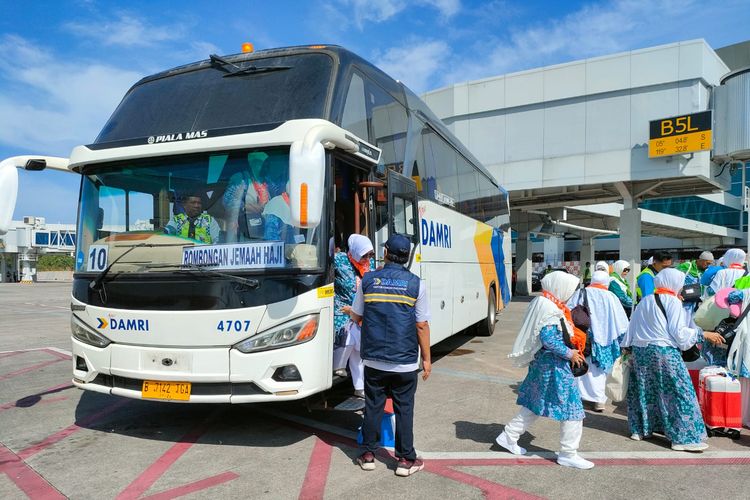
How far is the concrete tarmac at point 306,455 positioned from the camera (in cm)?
394

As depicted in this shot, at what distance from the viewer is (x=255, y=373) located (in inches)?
176

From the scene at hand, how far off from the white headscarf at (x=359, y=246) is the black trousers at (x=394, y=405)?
1.34 m

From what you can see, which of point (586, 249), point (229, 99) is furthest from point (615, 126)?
point (586, 249)

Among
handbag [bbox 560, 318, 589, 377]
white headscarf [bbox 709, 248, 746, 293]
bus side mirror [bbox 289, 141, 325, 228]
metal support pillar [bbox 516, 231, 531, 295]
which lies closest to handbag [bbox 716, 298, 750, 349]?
white headscarf [bbox 709, 248, 746, 293]

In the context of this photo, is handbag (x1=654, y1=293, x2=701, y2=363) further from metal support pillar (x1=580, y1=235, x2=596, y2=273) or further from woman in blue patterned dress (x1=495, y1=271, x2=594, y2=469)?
metal support pillar (x1=580, y1=235, x2=596, y2=273)

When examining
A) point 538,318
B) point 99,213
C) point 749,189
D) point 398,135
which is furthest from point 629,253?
point 99,213

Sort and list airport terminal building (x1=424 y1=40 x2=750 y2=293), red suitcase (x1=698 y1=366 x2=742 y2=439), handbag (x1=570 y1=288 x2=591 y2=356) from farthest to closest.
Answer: airport terminal building (x1=424 y1=40 x2=750 y2=293), handbag (x1=570 y1=288 x2=591 y2=356), red suitcase (x1=698 y1=366 x2=742 y2=439)

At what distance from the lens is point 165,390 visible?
461 cm

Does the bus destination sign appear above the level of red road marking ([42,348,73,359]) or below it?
above

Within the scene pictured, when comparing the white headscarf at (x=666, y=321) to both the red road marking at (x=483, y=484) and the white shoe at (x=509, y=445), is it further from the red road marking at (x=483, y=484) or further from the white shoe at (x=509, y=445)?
the red road marking at (x=483, y=484)

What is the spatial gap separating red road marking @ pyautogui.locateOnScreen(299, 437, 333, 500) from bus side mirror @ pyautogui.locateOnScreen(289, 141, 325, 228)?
6.29 ft

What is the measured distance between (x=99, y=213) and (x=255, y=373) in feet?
7.33

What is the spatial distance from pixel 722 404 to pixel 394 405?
3.28 m

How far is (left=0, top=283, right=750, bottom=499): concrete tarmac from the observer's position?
394cm
